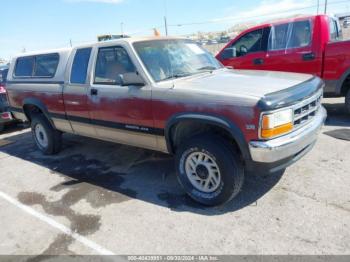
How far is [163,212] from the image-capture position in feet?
11.7

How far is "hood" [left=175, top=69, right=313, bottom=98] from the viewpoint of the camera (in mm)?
3225

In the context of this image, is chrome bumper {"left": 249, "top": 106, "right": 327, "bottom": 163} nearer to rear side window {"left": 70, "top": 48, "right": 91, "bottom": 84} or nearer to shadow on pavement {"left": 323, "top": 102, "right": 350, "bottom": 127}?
rear side window {"left": 70, "top": 48, "right": 91, "bottom": 84}

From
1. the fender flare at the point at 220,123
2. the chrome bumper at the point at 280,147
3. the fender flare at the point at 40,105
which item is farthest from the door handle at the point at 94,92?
the chrome bumper at the point at 280,147

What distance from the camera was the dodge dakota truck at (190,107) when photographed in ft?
10.1

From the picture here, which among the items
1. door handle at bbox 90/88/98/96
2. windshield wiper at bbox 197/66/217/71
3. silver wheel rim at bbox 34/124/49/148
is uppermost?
windshield wiper at bbox 197/66/217/71

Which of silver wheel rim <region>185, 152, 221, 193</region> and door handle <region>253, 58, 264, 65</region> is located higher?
door handle <region>253, 58, 264, 65</region>

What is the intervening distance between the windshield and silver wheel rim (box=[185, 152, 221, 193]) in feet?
3.57

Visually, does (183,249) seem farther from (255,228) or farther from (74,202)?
(74,202)

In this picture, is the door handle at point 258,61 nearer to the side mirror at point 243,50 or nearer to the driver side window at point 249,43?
the driver side window at point 249,43

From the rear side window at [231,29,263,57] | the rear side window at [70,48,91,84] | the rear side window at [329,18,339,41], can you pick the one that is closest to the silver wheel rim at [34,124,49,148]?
the rear side window at [70,48,91,84]

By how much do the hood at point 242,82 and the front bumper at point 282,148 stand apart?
0.47m

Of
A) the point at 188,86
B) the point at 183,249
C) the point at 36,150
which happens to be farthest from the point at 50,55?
the point at 183,249

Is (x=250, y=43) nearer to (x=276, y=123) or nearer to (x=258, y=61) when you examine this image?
(x=258, y=61)

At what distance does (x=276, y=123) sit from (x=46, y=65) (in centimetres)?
433
